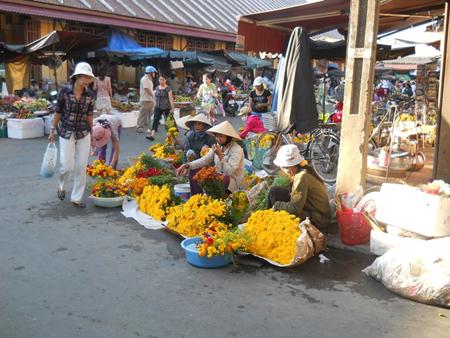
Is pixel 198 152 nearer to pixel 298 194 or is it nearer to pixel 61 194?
pixel 61 194

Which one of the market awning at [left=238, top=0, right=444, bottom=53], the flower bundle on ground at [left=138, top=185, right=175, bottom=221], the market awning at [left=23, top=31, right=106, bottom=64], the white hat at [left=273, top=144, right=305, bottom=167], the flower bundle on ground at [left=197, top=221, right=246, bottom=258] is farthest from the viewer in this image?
the market awning at [left=23, top=31, right=106, bottom=64]

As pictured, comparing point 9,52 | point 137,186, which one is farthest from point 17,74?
point 137,186

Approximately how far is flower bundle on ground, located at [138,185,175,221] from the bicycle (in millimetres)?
2655

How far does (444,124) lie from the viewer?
257 inches

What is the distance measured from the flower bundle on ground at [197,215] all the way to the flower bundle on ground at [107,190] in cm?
147

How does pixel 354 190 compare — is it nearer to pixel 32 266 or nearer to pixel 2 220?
pixel 32 266

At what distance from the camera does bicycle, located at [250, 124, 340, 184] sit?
870 centimetres

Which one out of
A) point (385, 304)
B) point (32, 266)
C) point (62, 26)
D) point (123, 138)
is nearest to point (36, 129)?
point (123, 138)

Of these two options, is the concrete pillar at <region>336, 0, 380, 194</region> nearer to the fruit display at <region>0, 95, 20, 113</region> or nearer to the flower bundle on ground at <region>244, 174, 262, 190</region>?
the flower bundle on ground at <region>244, 174, 262, 190</region>

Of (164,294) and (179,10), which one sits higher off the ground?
(179,10)

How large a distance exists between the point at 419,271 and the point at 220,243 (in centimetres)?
178

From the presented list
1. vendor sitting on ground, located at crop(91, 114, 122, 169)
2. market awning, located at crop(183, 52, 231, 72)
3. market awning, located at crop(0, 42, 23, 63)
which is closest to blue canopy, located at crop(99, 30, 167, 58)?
market awning, located at crop(183, 52, 231, 72)

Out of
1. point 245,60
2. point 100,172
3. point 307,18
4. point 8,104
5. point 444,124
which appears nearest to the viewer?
point 444,124

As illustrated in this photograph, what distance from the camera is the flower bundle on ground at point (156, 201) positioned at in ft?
20.4
